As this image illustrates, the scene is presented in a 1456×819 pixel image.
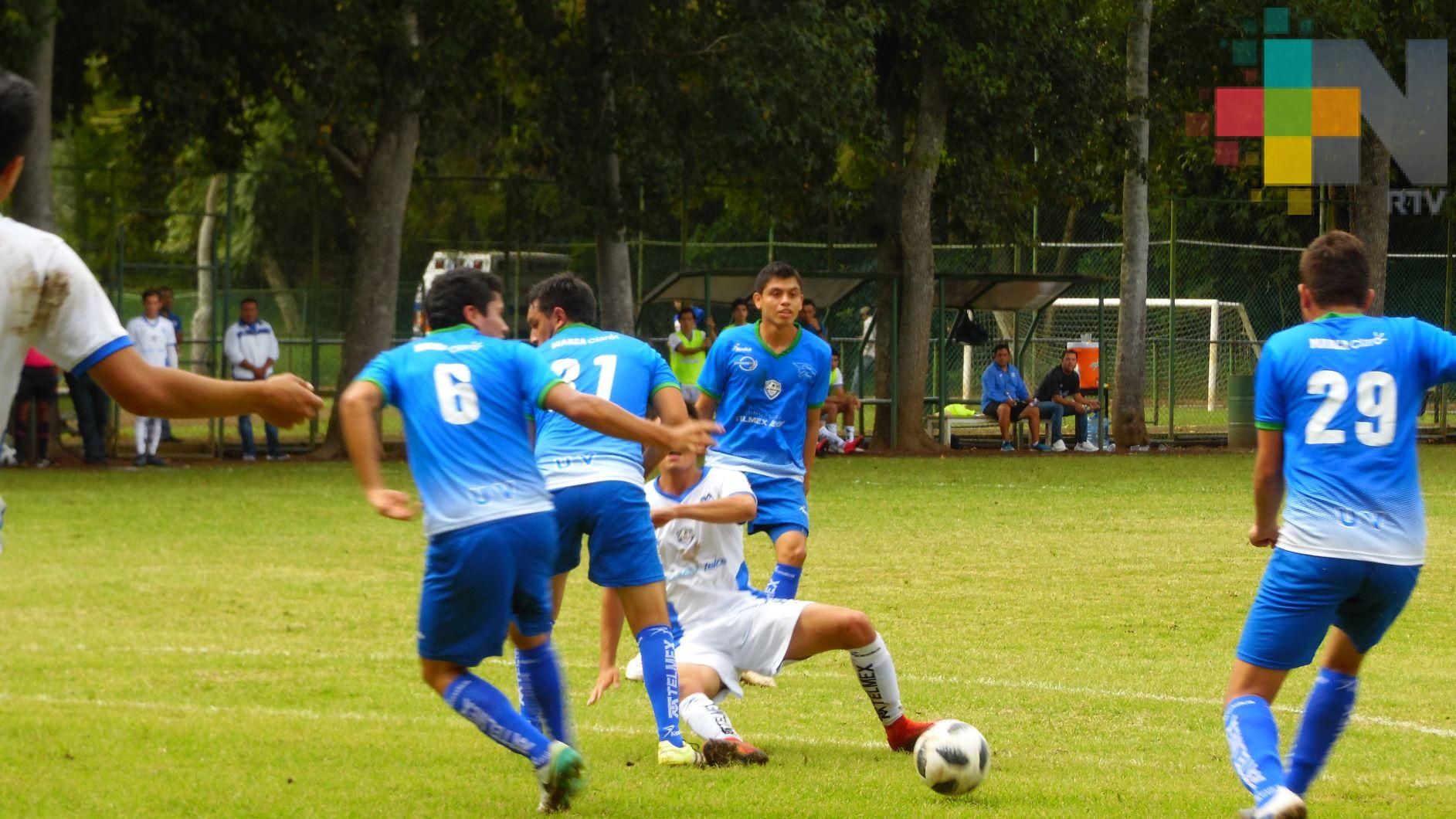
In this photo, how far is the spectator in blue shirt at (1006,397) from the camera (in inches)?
1036

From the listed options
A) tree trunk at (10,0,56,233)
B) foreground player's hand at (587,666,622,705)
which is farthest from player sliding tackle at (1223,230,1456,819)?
tree trunk at (10,0,56,233)

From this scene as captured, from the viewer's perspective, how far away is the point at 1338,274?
5.43 metres

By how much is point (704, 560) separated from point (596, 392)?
2.62 feet

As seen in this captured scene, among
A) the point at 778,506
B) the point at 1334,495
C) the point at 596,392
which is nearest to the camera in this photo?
the point at 1334,495

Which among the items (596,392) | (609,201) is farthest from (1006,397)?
(596,392)

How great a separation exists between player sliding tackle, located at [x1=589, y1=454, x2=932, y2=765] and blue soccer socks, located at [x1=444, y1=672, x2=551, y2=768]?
3.39ft

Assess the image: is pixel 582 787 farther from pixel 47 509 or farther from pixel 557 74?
pixel 557 74

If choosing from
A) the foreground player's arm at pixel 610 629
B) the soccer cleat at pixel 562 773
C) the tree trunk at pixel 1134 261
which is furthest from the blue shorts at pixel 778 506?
the tree trunk at pixel 1134 261

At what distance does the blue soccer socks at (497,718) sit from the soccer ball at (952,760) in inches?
51.5

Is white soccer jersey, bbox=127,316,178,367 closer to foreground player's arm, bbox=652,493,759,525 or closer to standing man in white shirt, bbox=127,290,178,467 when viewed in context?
standing man in white shirt, bbox=127,290,178,467

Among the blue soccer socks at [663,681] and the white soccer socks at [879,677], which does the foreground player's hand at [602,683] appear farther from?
the white soccer socks at [879,677]

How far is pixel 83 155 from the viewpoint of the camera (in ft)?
154

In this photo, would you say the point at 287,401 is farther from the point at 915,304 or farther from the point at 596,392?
the point at 915,304

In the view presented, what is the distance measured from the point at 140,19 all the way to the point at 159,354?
3.94m
